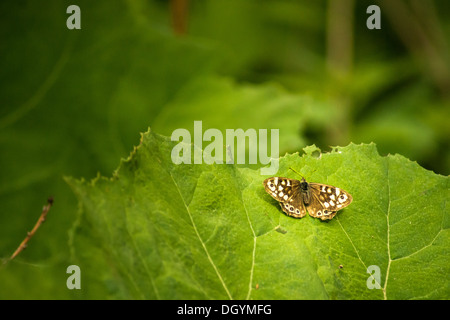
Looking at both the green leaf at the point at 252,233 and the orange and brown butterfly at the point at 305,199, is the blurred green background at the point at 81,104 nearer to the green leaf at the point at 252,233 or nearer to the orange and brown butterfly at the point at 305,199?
the green leaf at the point at 252,233

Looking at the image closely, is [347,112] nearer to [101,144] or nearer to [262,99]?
[262,99]

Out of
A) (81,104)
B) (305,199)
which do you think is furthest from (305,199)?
(81,104)

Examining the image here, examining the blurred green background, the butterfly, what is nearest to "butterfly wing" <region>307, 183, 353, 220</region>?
the butterfly

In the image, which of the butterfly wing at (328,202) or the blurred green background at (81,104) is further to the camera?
the blurred green background at (81,104)

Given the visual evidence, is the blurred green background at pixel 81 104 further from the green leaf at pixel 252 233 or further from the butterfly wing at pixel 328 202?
the butterfly wing at pixel 328 202

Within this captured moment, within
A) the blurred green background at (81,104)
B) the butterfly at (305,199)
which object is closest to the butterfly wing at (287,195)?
the butterfly at (305,199)

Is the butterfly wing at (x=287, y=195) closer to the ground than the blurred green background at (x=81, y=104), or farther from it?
closer to the ground

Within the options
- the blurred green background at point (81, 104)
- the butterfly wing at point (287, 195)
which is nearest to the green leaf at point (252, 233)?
the butterfly wing at point (287, 195)

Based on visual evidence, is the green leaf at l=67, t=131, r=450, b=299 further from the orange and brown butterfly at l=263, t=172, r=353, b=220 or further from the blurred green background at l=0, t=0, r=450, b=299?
the blurred green background at l=0, t=0, r=450, b=299
